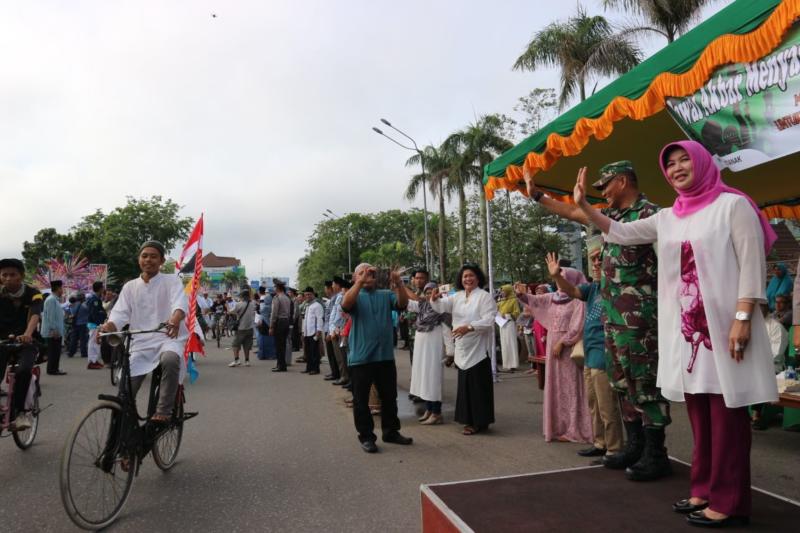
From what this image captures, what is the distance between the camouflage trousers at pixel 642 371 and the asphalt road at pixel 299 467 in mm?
433

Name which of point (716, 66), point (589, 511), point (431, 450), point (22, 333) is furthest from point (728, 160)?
point (22, 333)

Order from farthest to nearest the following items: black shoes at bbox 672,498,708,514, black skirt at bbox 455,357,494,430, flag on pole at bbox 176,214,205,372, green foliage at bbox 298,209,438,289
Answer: green foliage at bbox 298,209,438,289
flag on pole at bbox 176,214,205,372
black skirt at bbox 455,357,494,430
black shoes at bbox 672,498,708,514

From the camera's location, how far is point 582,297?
452 cm

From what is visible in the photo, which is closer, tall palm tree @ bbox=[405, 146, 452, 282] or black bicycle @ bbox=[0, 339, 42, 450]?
black bicycle @ bbox=[0, 339, 42, 450]

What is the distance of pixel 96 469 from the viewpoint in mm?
3496

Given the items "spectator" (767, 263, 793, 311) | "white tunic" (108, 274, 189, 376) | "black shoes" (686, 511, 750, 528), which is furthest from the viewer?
"spectator" (767, 263, 793, 311)

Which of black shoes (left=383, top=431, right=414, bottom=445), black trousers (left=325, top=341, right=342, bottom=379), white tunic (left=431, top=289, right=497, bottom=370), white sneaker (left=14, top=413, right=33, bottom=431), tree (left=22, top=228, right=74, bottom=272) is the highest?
tree (left=22, top=228, right=74, bottom=272)

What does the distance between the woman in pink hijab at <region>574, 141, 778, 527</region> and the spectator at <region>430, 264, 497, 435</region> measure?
318 centimetres

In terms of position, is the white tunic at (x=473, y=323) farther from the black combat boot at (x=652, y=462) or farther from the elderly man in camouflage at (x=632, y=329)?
Answer: the black combat boot at (x=652, y=462)

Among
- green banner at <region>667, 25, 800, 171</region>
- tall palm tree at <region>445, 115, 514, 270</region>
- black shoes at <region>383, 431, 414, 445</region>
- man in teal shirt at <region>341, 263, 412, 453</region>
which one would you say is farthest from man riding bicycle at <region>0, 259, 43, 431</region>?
tall palm tree at <region>445, 115, 514, 270</region>

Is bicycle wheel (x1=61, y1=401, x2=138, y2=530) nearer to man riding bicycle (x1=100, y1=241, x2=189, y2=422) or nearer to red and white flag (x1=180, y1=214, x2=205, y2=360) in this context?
man riding bicycle (x1=100, y1=241, x2=189, y2=422)

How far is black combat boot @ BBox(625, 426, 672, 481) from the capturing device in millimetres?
3236

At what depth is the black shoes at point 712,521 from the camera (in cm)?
247

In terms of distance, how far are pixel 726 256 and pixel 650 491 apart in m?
1.38
